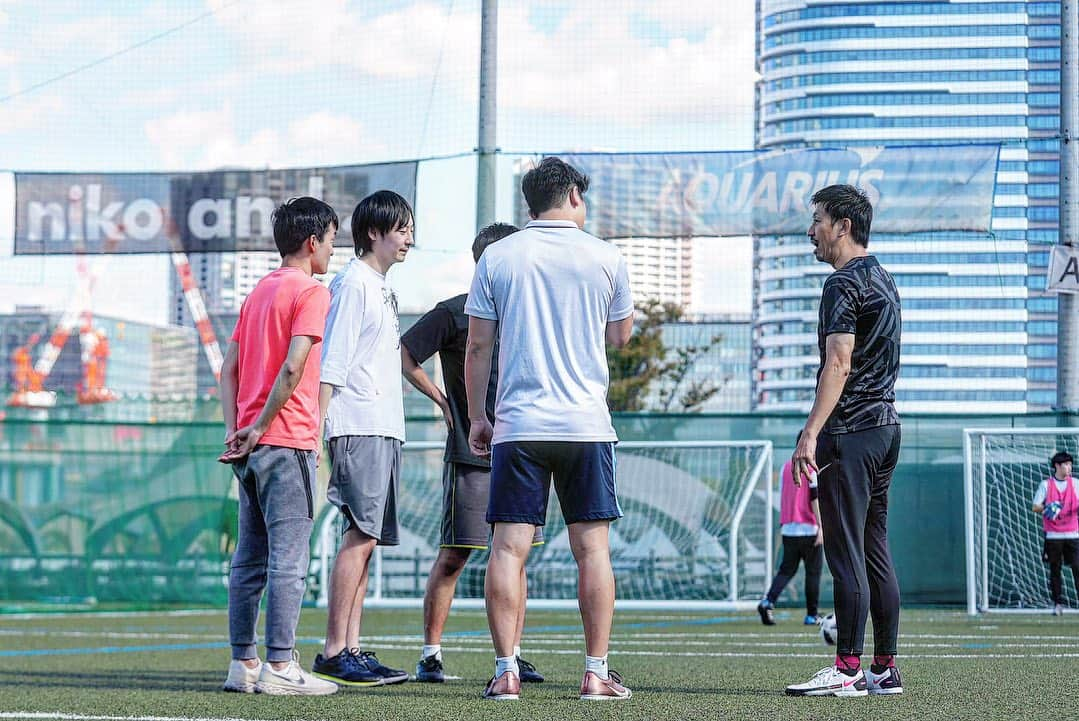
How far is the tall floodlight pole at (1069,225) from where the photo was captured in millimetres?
12867

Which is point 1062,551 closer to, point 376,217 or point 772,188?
point 772,188

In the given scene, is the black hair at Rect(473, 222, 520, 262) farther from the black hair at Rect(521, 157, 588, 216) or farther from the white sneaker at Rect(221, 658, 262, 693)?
the white sneaker at Rect(221, 658, 262, 693)

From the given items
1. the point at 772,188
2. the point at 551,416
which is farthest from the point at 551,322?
the point at 772,188

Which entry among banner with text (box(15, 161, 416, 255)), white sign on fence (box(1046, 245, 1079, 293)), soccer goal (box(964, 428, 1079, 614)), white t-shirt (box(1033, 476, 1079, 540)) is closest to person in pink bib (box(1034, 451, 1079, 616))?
white t-shirt (box(1033, 476, 1079, 540))

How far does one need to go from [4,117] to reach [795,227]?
8.22 meters

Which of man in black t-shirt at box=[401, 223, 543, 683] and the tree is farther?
the tree

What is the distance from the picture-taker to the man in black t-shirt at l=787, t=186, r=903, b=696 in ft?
16.3

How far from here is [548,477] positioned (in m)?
4.73

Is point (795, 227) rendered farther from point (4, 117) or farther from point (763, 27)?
point (4, 117)

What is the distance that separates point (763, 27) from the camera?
14.6m

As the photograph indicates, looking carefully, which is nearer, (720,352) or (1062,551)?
(1062,551)

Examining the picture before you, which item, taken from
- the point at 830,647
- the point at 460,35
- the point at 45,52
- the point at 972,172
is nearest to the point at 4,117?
the point at 45,52

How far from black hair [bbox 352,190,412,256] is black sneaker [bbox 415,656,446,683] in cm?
152

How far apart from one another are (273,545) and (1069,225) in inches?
374
